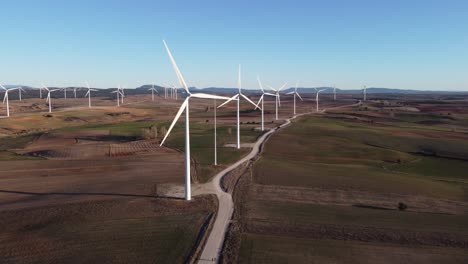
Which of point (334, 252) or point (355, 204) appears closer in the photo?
point (334, 252)

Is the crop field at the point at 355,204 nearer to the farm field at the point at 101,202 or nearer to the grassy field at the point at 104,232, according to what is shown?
the grassy field at the point at 104,232

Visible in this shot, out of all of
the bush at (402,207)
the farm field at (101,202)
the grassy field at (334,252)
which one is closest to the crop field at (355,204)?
the grassy field at (334,252)

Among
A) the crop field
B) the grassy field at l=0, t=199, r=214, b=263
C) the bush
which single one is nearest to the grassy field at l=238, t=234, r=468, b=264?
the crop field

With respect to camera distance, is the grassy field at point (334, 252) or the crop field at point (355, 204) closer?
the grassy field at point (334, 252)

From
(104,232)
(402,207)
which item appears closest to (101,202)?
(104,232)

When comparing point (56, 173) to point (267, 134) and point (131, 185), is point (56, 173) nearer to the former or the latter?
point (131, 185)

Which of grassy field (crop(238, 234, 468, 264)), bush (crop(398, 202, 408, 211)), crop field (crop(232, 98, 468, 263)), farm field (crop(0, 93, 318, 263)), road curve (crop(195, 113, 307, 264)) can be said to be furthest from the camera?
bush (crop(398, 202, 408, 211))

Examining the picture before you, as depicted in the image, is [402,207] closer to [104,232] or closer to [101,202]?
[104,232]

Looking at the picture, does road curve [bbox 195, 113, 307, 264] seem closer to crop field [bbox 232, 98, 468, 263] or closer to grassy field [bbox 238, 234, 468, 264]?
crop field [bbox 232, 98, 468, 263]
